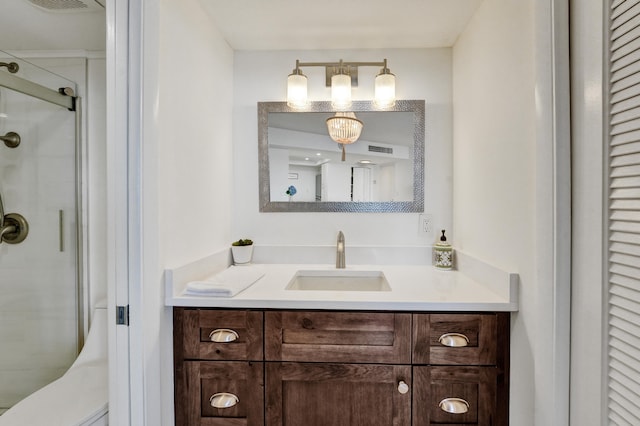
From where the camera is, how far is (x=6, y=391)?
1205 millimetres

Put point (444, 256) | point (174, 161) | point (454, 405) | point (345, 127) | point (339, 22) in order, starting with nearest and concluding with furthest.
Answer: point (454, 405), point (174, 161), point (339, 22), point (444, 256), point (345, 127)

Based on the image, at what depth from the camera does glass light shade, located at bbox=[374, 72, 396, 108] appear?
5.93ft

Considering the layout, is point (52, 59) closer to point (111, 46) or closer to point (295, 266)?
point (111, 46)

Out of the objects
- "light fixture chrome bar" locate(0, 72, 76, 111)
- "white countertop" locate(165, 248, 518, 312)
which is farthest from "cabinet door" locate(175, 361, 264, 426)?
"light fixture chrome bar" locate(0, 72, 76, 111)

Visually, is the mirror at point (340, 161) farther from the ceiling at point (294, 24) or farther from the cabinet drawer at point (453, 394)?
the cabinet drawer at point (453, 394)

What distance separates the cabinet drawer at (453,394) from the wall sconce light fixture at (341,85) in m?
1.39

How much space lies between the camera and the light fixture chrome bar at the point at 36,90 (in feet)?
3.94

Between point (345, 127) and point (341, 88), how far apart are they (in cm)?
22

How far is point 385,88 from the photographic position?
181 cm

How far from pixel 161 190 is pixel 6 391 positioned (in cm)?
95

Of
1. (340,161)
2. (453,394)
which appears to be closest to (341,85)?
(340,161)

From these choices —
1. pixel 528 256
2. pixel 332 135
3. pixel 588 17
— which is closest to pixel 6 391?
pixel 332 135

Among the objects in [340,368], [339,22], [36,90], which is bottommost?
[340,368]

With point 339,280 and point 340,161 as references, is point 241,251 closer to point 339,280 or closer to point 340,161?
point 339,280
